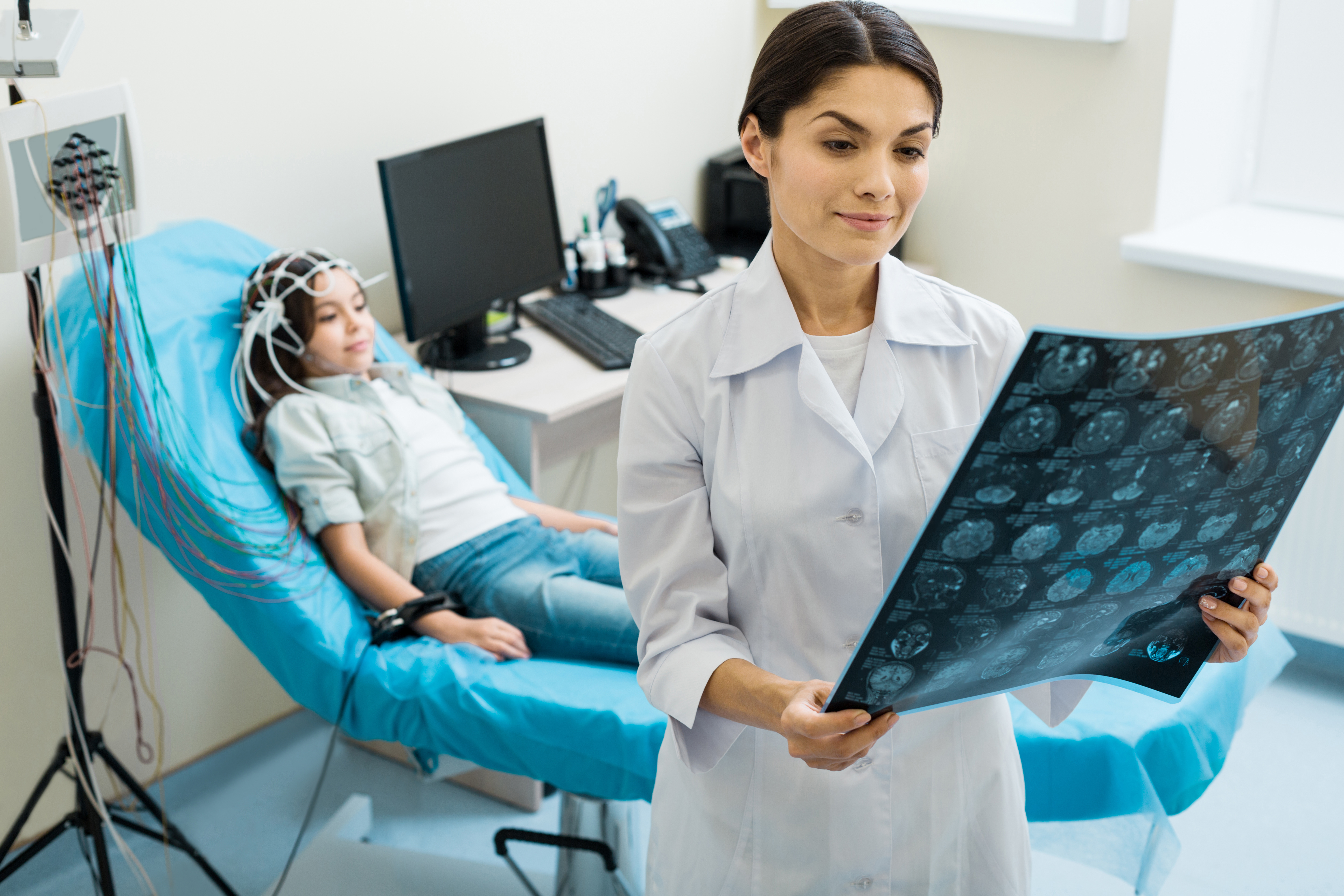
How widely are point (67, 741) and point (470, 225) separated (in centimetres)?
121

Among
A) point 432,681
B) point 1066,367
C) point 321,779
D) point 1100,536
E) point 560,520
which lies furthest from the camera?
point 560,520

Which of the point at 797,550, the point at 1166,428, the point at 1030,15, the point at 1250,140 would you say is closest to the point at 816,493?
the point at 797,550

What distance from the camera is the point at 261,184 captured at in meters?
2.32

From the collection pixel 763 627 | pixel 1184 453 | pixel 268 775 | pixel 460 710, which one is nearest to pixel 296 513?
pixel 460 710

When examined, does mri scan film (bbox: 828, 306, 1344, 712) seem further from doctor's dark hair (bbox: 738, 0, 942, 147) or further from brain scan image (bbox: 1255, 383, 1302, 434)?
doctor's dark hair (bbox: 738, 0, 942, 147)

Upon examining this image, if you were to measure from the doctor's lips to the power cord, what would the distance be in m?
1.22

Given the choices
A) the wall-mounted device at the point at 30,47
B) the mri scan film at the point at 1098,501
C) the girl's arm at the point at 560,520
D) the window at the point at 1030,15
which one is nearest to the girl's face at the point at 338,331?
the girl's arm at the point at 560,520

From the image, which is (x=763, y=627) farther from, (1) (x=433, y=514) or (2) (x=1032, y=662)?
(1) (x=433, y=514)

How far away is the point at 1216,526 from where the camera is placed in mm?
863

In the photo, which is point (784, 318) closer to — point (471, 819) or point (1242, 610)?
point (1242, 610)

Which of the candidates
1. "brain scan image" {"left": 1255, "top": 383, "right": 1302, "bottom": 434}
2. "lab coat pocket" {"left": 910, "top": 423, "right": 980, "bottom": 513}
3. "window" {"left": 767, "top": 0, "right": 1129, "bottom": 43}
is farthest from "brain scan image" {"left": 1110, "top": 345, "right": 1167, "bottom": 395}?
"window" {"left": 767, "top": 0, "right": 1129, "bottom": 43}

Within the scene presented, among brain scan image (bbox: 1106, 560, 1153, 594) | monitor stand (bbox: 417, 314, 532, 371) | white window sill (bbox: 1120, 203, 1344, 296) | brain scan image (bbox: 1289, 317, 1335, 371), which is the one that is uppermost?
brain scan image (bbox: 1289, 317, 1335, 371)

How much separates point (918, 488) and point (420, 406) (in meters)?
1.45

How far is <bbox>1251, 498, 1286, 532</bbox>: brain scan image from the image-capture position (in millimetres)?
878
